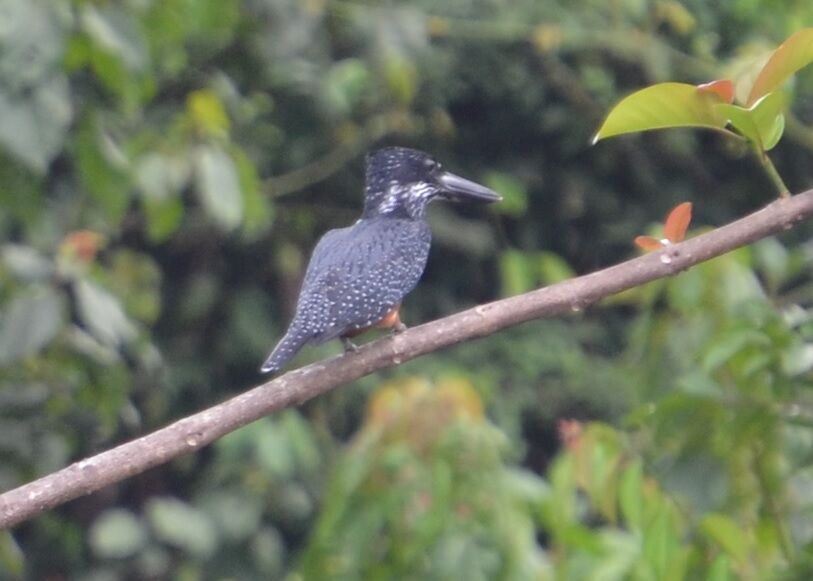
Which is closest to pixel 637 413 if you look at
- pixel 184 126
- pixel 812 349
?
pixel 812 349

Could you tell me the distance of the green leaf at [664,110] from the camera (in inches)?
68.2

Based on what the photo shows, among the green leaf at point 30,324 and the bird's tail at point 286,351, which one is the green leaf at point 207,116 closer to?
the green leaf at point 30,324

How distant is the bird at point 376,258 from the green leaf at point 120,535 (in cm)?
159

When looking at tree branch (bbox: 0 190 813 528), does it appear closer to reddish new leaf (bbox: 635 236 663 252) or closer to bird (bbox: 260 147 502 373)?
reddish new leaf (bbox: 635 236 663 252)

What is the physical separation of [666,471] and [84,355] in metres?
1.32

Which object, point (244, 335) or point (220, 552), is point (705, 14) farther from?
point (220, 552)

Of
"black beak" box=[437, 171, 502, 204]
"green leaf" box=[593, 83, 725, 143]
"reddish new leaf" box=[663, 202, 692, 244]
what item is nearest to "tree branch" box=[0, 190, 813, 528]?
"reddish new leaf" box=[663, 202, 692, 244]

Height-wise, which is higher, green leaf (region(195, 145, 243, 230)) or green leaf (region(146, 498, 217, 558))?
green leaf (region(195, 145, 243, 230))

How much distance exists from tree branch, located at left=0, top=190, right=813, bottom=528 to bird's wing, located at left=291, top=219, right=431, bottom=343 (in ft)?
1.40

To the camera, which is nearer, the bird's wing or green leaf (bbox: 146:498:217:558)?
the bird's wing

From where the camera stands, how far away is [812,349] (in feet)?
7.50

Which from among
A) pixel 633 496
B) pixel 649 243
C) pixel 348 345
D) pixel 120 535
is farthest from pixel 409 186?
pixel 120 535

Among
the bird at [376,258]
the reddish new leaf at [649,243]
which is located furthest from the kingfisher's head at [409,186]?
the reddish new leaf at [649,243]

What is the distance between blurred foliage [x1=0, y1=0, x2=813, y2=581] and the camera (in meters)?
2.45
